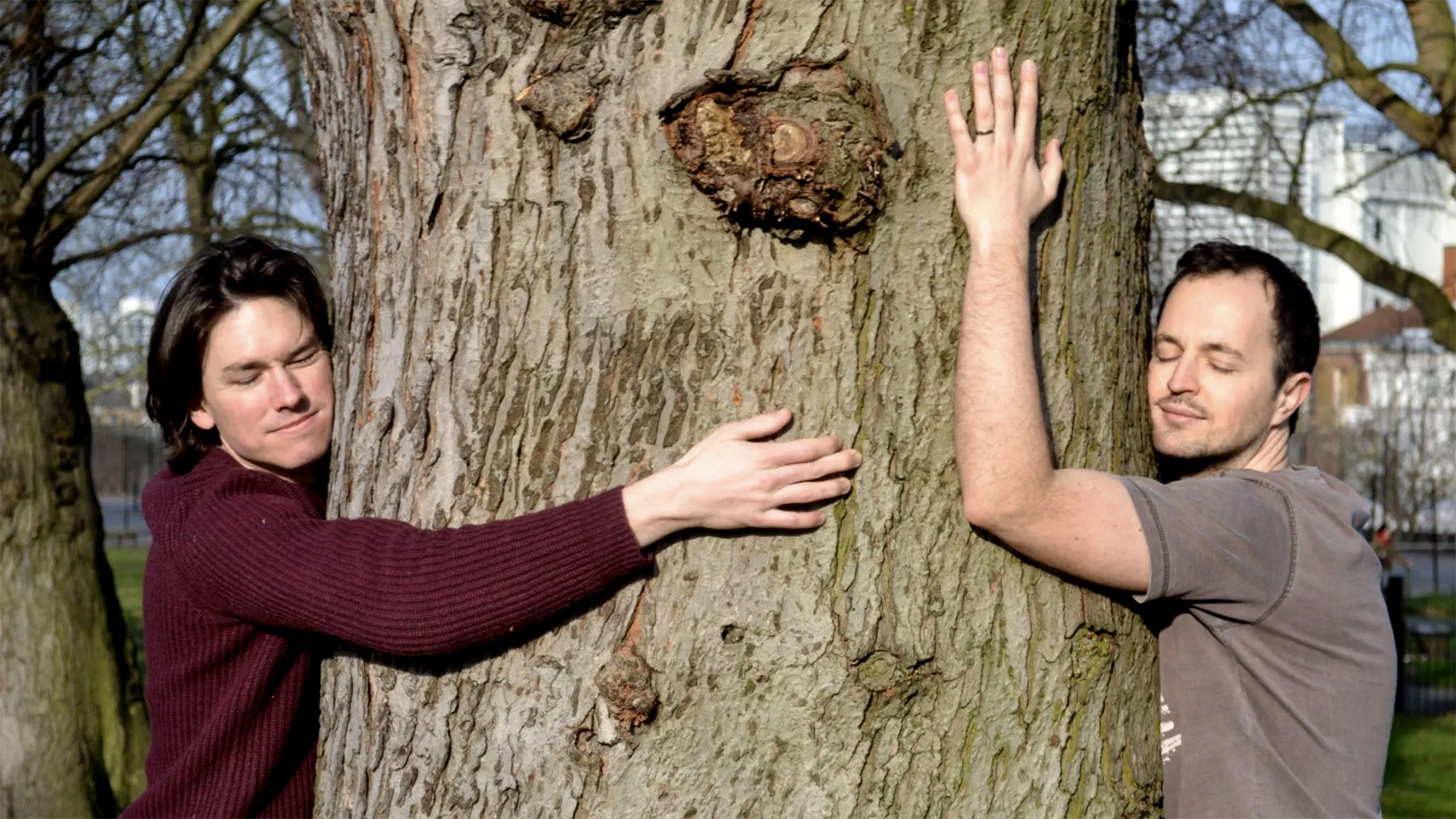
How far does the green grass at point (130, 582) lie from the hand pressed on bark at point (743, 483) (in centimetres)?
1116

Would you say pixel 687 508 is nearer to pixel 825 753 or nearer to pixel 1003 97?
pixel 825 753

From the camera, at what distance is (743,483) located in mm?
1890

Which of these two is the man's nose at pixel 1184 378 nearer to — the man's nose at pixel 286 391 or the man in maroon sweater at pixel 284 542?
the man in maroon sweater at pixel 284 542

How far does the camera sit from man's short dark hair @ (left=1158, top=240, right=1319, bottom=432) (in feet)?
8.15

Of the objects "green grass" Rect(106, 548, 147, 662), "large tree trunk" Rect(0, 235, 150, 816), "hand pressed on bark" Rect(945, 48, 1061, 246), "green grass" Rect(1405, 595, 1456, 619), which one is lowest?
"green grass" Rect(1405, 595, 1456, 619)

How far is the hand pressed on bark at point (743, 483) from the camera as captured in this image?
189cm

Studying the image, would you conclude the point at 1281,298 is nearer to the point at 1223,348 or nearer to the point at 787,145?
the point at 1223,348

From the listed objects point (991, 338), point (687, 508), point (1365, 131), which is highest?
point (1365, 131)

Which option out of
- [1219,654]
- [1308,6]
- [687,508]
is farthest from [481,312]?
[1308,6]

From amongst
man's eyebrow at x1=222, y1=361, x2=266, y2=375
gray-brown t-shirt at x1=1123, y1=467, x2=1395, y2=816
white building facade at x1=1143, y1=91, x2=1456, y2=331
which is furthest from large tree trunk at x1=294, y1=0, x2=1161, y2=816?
white building facade at x1=1143, y1=91, x2=1456, y2=331

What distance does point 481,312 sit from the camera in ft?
6.71

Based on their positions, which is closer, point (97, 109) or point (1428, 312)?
point (97, 109)

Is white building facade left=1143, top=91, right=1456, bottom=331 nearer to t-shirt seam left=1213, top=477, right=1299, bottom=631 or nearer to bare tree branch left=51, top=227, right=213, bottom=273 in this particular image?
bare tree branch left=51, top=227, right=213, bottom=273

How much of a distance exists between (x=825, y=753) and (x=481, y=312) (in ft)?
2.64
